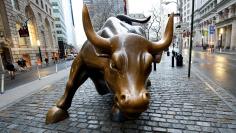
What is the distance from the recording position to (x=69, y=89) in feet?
13.6

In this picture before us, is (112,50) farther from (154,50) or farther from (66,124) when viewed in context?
(66,124)

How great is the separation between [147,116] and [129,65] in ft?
6.89

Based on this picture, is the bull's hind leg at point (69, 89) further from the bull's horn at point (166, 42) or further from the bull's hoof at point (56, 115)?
the bull's horn at point (166, 42)

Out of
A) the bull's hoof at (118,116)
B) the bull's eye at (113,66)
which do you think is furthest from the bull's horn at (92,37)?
the bull's hoof at (118,116)

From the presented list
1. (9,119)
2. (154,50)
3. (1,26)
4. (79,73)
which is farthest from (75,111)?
(1,26)

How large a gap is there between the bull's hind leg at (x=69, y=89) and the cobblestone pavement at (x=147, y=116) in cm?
17

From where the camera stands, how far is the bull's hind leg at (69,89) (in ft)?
13.0

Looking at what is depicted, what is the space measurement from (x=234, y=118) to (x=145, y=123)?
6.92 feet

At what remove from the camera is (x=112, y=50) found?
2.70 m

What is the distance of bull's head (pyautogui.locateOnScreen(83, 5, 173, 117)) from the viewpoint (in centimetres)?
220

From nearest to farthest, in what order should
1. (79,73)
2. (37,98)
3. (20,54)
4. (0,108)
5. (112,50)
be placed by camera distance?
(112,50) → (79,73) → (0,108) → (37,98) → (20,54)

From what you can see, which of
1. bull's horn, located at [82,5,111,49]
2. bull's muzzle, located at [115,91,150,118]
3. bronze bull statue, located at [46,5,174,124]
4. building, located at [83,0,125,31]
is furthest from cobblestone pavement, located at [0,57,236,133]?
building, located at [83,0,125,31]

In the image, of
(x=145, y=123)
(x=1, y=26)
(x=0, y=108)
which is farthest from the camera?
(x=1, y=26)

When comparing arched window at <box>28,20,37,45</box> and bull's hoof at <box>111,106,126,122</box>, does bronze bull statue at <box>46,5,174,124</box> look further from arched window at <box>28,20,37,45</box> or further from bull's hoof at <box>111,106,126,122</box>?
arched window at <box>28,20,37,45</box>
